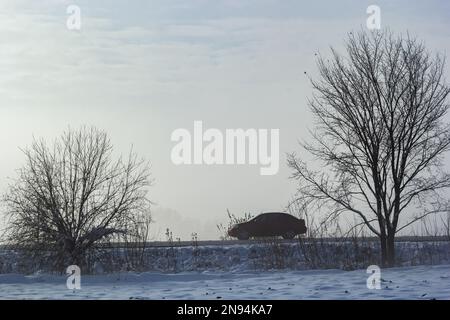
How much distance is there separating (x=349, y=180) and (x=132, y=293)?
14.9 meters

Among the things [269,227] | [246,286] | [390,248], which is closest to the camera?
[246,286]

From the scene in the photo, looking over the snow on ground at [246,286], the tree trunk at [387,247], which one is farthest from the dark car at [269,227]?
the snow on ground at [246,286]

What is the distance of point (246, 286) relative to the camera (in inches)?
684

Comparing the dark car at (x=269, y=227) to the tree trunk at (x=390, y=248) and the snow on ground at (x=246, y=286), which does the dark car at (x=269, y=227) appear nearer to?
the tree trunk at (x=390, y=248)

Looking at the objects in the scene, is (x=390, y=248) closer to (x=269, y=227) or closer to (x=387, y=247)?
(x=387, y=247)

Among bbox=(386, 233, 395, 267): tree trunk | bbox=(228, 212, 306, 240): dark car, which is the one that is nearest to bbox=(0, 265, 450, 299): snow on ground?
bbox=(386, 233, 395, 267): tree trunk

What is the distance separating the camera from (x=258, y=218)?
37500 millimetres

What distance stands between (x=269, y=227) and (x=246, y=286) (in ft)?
65.8

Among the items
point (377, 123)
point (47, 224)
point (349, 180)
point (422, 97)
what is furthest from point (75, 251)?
point (422, 97)

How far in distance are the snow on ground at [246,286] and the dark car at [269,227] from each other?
578 inches

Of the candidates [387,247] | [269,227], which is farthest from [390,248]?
[269,227]

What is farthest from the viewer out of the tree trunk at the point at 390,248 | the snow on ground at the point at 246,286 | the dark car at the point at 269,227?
the dark car at the point at 269,227

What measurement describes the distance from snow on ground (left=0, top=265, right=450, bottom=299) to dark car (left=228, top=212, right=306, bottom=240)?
48.1 ft

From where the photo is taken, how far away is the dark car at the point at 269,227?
121ft
